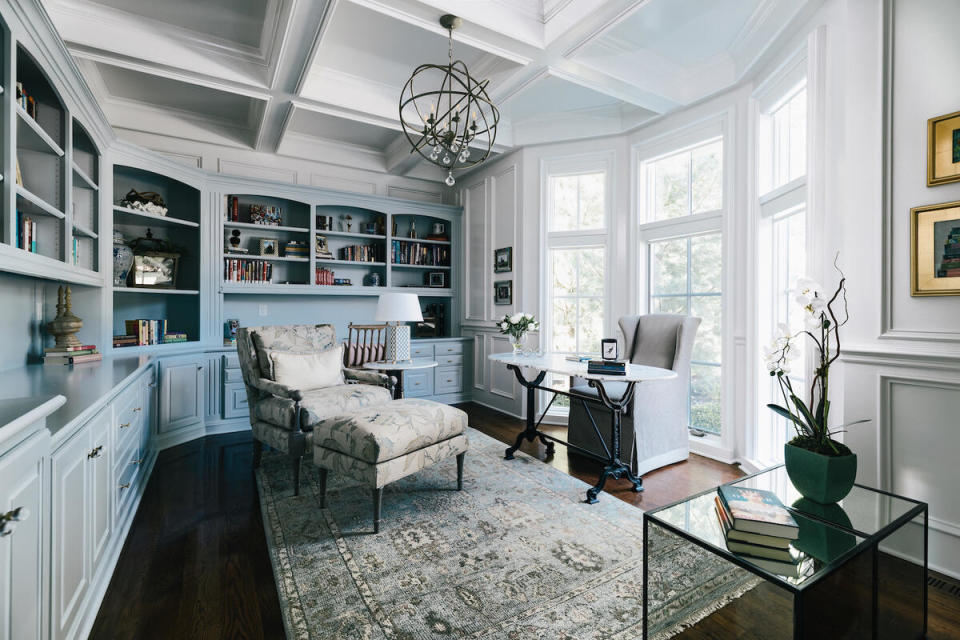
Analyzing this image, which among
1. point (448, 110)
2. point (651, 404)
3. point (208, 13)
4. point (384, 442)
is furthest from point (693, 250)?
point (208, 13)

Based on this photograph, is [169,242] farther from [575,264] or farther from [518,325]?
[575,264]

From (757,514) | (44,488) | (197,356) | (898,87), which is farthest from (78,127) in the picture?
(898,87)

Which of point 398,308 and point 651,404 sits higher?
point 398,308

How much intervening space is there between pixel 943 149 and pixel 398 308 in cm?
317

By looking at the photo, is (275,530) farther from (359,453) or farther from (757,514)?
Result: (757,514)

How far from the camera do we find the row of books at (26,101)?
1943 mm

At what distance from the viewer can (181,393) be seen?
11.9ft

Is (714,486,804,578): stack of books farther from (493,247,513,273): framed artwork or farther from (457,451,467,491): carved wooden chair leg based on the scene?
(493,247,513,273): framed artwork

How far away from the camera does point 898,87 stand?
1943mm

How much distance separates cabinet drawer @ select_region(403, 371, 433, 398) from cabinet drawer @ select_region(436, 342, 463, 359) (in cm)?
26

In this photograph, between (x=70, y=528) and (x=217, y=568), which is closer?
(x=70, y=528)

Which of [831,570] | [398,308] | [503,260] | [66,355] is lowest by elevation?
[831,570]

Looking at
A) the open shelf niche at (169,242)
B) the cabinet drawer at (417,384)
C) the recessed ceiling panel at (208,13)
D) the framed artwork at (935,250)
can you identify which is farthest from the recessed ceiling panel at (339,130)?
the framed artwork at (935,250)

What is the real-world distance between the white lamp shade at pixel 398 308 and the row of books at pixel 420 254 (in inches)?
65.6
